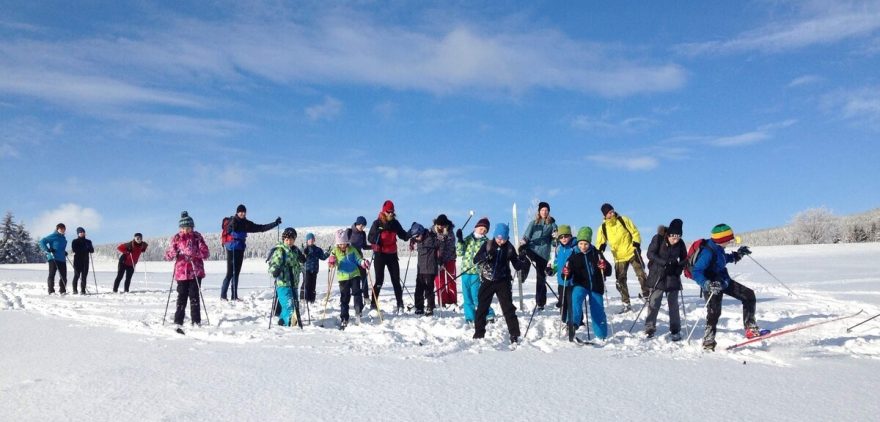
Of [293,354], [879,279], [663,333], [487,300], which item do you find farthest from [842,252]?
[293,354]

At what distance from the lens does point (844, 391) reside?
571 cm

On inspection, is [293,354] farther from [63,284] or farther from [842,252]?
[842,252]

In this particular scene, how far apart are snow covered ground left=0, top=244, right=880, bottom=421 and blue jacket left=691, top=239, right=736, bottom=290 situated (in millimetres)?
850

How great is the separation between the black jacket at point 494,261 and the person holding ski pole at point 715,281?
2.34 metres

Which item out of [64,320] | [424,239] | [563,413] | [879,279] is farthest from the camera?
[879,279]

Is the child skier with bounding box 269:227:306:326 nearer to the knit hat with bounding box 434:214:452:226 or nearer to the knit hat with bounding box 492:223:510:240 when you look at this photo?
the knit hat with bounding box 434:214:452:226

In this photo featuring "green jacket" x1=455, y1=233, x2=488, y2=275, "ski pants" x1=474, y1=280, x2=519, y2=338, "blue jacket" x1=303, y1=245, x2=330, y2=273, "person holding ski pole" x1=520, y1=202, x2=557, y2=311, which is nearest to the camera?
"ski pants" x1=474, y1=280, x2=519, y2=338

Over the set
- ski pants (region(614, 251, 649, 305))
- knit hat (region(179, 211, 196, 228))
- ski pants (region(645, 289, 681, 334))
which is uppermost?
knit hat (region(179, 211, 196, 228))

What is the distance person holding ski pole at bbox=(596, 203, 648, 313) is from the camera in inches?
428

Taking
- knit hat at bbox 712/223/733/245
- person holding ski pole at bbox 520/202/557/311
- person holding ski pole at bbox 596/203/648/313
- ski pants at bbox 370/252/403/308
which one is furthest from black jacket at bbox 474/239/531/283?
person holding ski pole at bbox 596/203/648/313

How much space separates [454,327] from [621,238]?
3.80 metres

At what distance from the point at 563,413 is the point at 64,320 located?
8.65 metres

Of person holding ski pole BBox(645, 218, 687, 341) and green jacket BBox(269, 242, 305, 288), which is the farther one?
green jacket BBox(269, 242, 305, 288)

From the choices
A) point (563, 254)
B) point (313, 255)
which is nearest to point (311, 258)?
point (313, 255)
